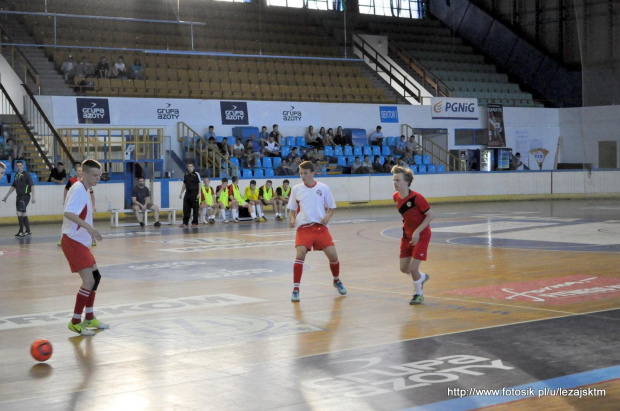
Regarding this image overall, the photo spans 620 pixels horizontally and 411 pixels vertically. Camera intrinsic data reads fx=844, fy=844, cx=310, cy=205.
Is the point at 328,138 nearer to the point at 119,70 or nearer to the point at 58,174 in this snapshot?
the point at 119,70

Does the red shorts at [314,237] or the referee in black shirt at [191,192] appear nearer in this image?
the red shorts at [314,237]

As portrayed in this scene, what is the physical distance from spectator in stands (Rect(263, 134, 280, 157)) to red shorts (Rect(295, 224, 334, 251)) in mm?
24199

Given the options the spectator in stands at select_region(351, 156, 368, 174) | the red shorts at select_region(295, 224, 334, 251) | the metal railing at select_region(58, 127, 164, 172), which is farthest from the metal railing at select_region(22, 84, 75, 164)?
the red shorts at select_region(295, 224, 334, 251)

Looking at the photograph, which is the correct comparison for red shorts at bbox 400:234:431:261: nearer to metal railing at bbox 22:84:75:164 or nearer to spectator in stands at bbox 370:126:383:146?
metal railing at bbox 22:84:75:164

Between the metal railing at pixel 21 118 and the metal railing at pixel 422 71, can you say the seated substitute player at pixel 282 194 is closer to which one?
the metal railing at pixel 21 118

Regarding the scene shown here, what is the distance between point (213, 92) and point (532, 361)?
3089cm

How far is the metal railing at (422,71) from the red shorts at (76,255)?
3724 cm

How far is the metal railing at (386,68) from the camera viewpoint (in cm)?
4512

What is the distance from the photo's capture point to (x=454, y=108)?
44031 mm

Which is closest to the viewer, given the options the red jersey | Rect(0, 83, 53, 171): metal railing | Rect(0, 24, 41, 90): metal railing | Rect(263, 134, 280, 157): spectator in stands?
the red jersey

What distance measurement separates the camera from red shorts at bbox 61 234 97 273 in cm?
955

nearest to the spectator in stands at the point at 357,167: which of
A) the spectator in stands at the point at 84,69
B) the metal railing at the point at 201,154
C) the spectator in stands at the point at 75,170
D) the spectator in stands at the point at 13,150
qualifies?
the metal railing at the point at 201,154

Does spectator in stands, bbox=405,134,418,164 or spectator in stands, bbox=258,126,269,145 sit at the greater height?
spectator in stands, bbox=258,126,269,145

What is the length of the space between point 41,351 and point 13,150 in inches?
949
